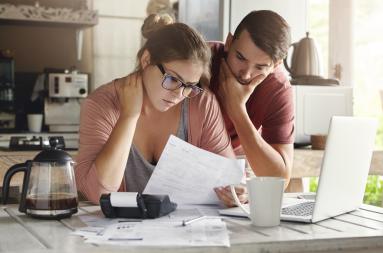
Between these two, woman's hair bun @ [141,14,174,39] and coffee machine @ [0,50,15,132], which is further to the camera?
coffee machine @ [0,50,15,132]

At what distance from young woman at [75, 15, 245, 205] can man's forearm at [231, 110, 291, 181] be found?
0.13m

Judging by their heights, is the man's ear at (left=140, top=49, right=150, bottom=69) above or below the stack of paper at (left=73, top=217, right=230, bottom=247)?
above

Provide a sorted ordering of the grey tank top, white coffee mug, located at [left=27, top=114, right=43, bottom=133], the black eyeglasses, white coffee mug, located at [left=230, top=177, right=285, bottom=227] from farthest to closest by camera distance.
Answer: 1. white coffee mug, located at [left=27, top=114, right=43, bottom=133]
2. the grey tank top
3. the black eyeglasses
4. white coffee mug, located at [left=230, top=177, right=285, bottom=227]

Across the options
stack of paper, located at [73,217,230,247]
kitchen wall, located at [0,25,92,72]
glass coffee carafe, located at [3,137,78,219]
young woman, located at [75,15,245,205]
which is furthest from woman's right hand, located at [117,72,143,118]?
kitchen wall, located at [0,25,92,72]

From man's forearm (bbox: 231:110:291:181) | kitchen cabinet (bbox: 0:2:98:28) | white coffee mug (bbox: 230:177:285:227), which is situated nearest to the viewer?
white coffee mug (bbox: 230:177:285:227)

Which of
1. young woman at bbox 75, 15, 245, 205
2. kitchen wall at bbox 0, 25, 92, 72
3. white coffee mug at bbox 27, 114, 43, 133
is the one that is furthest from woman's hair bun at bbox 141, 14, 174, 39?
kitchen wall at bbox 0, 25, 92, 72

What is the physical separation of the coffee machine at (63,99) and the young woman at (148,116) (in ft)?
8.00

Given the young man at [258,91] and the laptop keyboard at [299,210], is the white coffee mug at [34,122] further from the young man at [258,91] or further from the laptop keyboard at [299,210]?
the laptop keyboard at [299,210]

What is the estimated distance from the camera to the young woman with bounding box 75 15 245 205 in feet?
5.43

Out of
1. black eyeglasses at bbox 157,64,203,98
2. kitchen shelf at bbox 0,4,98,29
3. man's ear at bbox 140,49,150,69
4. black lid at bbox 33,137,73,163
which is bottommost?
black lid at bbox 33,137,73,163

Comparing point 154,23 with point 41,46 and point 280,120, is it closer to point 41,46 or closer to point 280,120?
point 280,120

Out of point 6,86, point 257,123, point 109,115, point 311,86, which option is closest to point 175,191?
point 109,115

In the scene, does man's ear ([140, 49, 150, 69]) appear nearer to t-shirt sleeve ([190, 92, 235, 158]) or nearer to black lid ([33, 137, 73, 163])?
t-shirt sleeve ([190, 92, 235, 158])

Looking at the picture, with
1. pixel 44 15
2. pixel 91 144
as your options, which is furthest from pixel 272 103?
pixel 44 15
